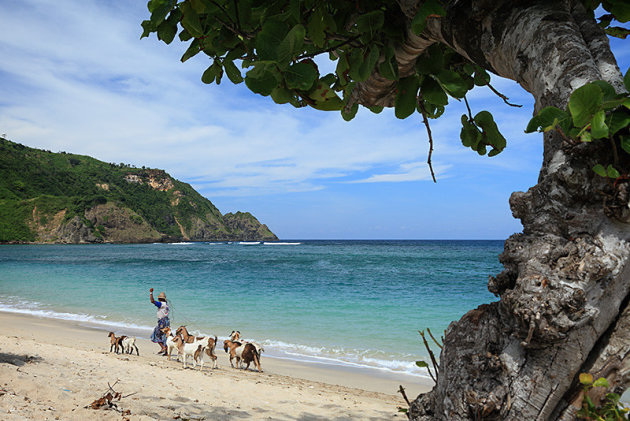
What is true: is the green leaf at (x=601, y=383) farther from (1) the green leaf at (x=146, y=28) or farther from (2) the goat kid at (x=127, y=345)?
(2) the goat kid at (x=127, y=345)

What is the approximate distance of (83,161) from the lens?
122 meters

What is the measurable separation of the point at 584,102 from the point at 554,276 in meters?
0.42

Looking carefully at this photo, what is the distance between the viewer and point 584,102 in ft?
2.65

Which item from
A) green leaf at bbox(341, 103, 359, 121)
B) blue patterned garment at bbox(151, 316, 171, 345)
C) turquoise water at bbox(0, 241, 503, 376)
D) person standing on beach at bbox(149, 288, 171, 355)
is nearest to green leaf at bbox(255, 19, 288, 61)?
green leaf at bbox(341, 103, 359, 121)

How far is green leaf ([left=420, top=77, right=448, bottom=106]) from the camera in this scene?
5.23 feet

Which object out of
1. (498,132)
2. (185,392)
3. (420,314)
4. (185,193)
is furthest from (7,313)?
(185,193)

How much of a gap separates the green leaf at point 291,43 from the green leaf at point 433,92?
707 mm

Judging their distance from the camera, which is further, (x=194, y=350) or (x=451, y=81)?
(x=194, y=350)

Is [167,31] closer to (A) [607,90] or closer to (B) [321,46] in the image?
(B) [321,46]

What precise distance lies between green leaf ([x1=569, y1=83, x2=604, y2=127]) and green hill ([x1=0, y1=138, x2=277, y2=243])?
96.6 metres

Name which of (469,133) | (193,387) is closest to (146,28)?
(469,133)

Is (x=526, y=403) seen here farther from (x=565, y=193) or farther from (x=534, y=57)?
(x=534, y=57)

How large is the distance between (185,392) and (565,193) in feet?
17.8

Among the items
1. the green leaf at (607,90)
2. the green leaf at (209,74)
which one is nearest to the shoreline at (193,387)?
the green leaf at (209,74)
